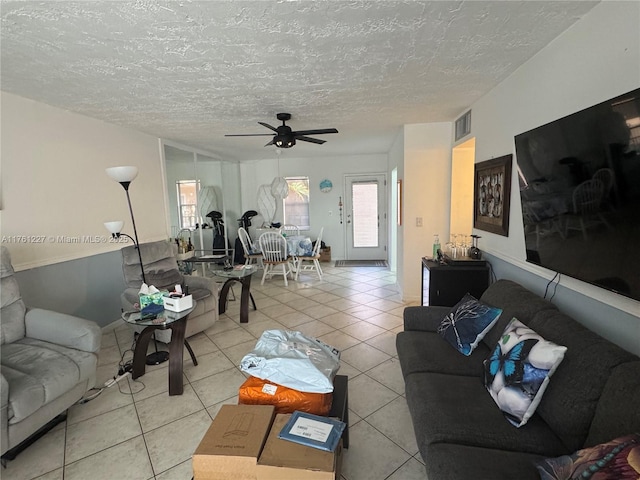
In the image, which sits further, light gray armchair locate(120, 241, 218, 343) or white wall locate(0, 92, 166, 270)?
light gray armchair locate(120, 241, 218, 343)

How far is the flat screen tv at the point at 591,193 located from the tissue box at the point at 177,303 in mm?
2646

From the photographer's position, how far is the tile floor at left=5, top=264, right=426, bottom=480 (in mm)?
1707

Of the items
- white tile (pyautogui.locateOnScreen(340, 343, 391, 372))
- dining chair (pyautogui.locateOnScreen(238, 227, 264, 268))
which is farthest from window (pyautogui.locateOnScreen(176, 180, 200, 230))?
white tile (pyautogui.locateOnScreen(340, 343, 391, 372))

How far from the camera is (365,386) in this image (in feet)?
7.84

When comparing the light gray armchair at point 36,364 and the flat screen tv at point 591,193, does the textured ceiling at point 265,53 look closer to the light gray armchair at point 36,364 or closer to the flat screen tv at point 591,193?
the flat screen tv at point 591,193

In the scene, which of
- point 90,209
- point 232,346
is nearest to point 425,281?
point 232,346

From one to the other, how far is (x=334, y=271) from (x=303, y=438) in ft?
16.5

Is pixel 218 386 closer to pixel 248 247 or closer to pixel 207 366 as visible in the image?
pixel 207 366

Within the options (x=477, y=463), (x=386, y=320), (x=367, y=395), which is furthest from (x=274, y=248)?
(x=477, y=463)

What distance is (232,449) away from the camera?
1188mm

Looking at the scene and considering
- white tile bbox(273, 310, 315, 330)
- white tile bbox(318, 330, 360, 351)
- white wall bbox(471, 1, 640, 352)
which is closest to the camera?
white wall bbox(471, 1, 640, 352)

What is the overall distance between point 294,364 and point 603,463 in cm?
117

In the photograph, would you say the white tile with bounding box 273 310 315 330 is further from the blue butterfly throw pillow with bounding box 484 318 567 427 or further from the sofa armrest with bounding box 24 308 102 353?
the blue butterfly throw pillow with bounding box 484 318 567 427

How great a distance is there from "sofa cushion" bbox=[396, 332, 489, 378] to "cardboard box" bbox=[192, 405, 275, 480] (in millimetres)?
1017
